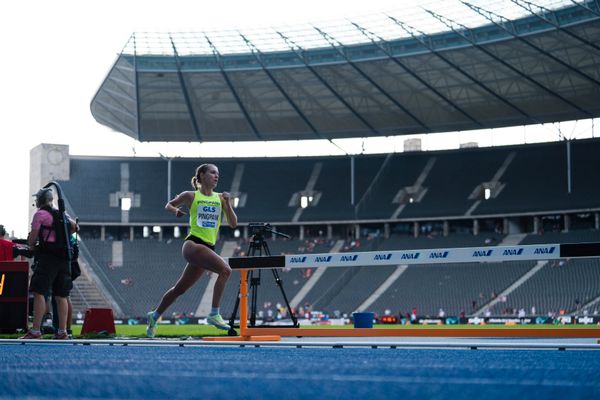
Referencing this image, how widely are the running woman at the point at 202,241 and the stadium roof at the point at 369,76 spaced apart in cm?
2863

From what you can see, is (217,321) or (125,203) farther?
(125,203)

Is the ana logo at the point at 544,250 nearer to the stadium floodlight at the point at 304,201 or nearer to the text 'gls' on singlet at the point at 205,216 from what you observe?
the text 'gls' on singlet at the point at 205,216

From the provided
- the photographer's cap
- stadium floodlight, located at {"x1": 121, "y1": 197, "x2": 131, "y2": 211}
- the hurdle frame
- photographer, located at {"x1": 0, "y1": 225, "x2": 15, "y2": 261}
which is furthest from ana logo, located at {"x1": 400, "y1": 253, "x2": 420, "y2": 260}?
stadium floodlight, located at {"x1": 121, "y1": 197, "x2": 131, "y2": 211}

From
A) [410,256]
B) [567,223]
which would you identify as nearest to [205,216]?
[410,256]

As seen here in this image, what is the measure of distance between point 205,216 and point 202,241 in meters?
0.33

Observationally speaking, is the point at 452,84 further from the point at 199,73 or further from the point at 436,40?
the point at 199,73

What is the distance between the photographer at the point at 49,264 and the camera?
1062 cm

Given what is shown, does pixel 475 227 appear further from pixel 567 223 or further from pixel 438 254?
pixel 438 254

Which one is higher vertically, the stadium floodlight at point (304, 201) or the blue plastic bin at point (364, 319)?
the stadium floodlight at point (304, 201)

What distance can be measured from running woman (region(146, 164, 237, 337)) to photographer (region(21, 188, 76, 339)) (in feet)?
3.67

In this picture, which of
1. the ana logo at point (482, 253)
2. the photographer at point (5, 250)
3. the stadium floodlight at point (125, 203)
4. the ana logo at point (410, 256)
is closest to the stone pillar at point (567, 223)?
the stadium floodlight at point (125, 203)

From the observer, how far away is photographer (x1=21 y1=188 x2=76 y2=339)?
10617 mm

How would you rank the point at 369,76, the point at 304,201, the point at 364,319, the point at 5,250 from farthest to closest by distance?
the point at 304,201, the point at 369,76, the point at 364,319, the point at 5,250

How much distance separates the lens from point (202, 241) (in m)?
11.1
